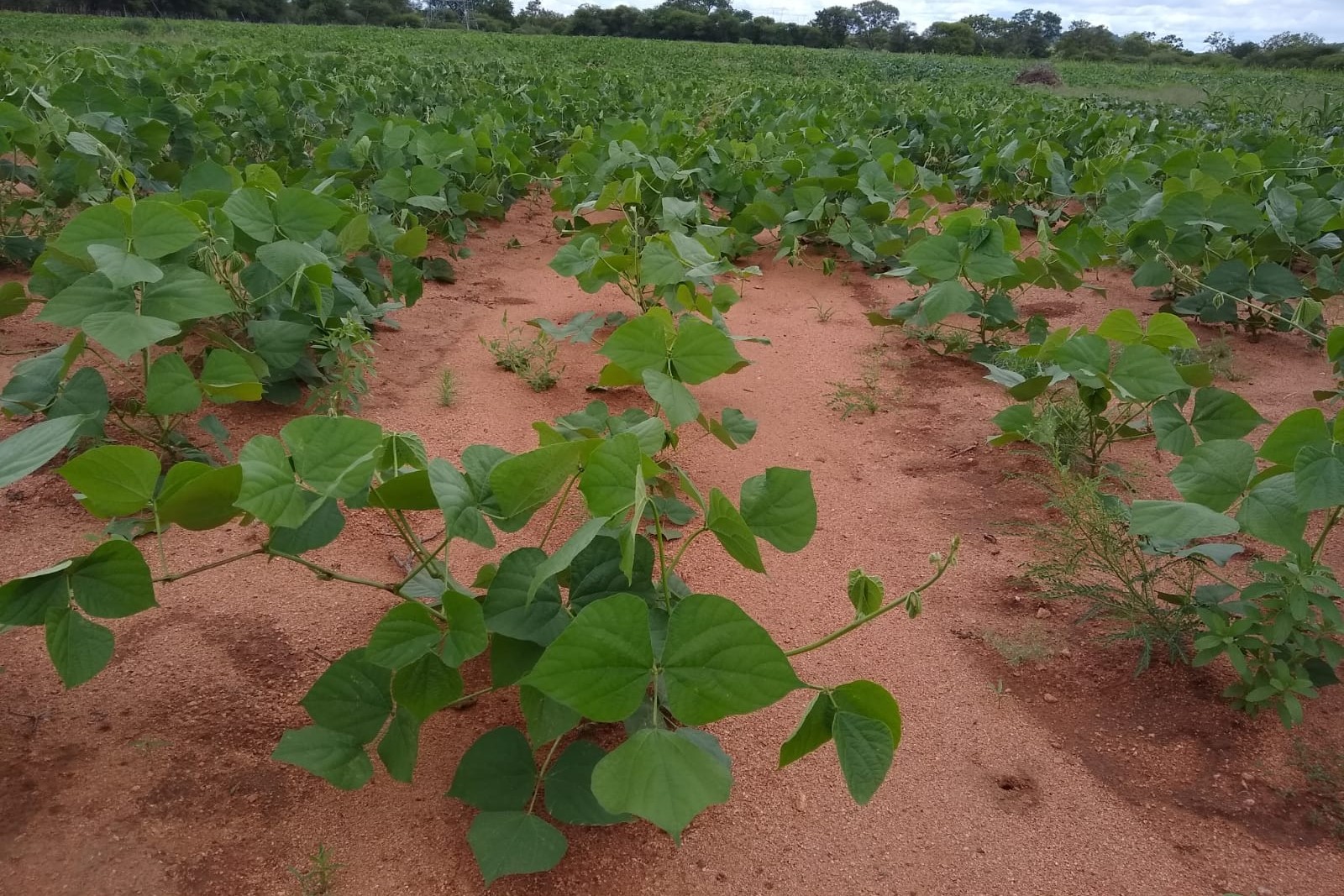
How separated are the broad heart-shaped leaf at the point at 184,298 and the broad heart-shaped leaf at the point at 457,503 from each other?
847 millimetres

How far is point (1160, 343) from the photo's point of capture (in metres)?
1.96

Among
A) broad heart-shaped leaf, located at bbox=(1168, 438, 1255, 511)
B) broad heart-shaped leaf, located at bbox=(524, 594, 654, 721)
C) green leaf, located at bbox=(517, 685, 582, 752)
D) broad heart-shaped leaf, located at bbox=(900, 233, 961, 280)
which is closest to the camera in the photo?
broad heart-shaped leaf, located at bbox=(524, 594, 654, 721)

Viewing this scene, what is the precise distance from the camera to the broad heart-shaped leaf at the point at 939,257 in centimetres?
270

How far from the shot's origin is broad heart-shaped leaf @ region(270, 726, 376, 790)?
106 cm

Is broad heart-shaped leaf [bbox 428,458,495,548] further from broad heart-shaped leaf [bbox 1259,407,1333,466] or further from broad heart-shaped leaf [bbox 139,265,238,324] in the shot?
broad heart-shaped leaf [bbox 1259,407,1333,466]

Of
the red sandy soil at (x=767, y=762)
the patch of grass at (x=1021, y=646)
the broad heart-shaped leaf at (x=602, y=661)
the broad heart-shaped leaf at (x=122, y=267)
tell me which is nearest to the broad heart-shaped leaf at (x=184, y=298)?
the broad heart-shaped leaf at (x=122, y=267)

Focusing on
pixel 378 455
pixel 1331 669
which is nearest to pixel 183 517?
pixel 378 455

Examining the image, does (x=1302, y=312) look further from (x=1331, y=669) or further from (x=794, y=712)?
(x=794, y=712)

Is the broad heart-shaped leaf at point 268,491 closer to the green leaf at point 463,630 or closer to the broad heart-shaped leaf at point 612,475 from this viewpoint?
the green leaf at point 463,630

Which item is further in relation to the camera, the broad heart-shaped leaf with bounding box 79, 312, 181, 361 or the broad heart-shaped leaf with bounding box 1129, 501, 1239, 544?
the broad heart-shaped leaf with bounding box 79, 312, 181, 361

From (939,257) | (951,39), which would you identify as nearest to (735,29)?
(951,39)

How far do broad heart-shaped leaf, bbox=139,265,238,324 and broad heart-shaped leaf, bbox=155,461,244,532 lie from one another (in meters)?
0.66

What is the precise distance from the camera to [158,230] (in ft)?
5.11

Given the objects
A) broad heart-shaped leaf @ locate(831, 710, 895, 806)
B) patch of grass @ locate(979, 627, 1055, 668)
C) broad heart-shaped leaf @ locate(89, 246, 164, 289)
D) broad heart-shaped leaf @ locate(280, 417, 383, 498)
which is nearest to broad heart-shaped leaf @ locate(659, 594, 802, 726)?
broad heart-shaped leaf @ locate(831, 710, 895, 806)
